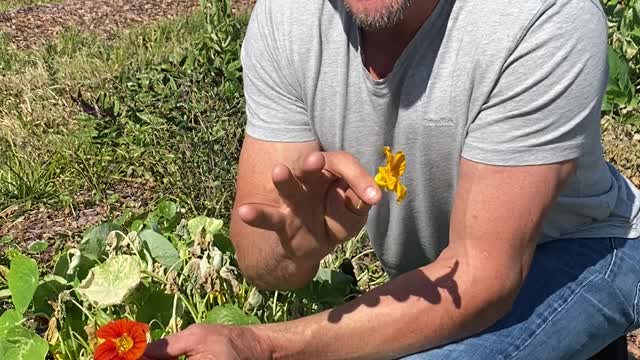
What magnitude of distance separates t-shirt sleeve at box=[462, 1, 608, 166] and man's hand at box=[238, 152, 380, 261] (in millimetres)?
273

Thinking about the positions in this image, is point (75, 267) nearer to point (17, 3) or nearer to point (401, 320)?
point (401, 320)

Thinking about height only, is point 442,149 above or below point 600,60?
below

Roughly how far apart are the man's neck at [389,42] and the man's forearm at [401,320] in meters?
0.42

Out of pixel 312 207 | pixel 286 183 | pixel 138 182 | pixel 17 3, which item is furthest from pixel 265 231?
pixel 17 3

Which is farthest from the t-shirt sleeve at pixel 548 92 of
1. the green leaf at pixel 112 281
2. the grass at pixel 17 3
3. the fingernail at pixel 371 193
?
the grass at pixel 17 3

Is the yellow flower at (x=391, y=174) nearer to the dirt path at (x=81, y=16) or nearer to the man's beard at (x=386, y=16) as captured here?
the man's beard at (x=386, y=16)

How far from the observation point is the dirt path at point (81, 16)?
5848mm

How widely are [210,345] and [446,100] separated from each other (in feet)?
2.14

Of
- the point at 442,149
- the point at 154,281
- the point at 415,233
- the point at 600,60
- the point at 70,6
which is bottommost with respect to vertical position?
the point at 70,6

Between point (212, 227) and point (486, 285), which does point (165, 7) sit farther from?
point (486, 285)

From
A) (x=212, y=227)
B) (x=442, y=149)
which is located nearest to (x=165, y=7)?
(x=212, y=227)

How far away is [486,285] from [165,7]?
17.2ft

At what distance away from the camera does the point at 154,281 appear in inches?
84.5

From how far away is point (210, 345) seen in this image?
5.51ft
